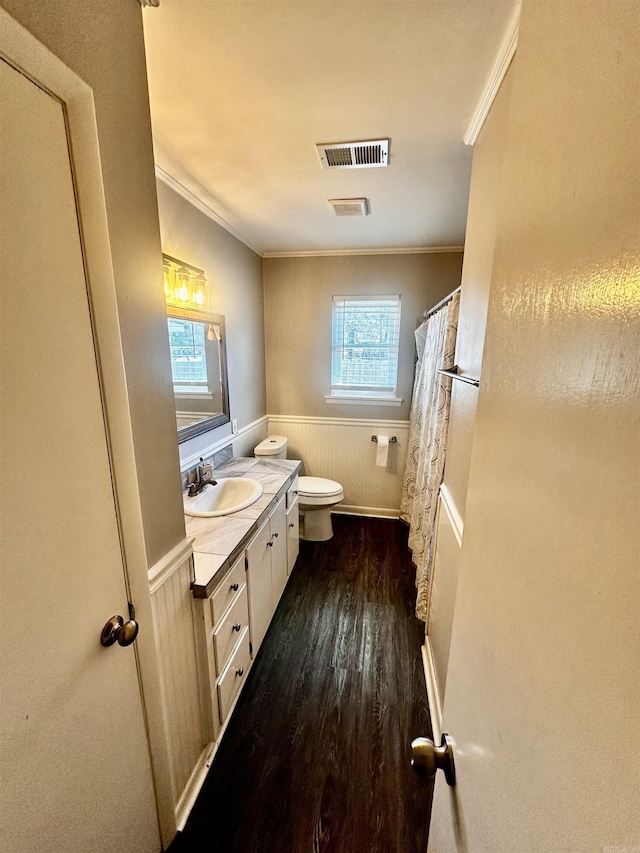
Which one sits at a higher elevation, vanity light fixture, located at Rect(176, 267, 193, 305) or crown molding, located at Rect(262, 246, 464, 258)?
crown molding, located at Rect(262, 246, 464, 258)

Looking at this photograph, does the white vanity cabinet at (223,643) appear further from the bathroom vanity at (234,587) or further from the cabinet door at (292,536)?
the cabinet door at (292,536)

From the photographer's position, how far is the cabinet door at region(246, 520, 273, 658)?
5.43 feet

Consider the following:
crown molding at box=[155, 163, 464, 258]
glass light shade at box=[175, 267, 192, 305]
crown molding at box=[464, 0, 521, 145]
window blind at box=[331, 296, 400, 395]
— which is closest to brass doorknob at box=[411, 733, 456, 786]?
crown molding at box=[464, 0, 521, 145]

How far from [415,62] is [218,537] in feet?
6.04

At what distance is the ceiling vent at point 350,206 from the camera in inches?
77.9

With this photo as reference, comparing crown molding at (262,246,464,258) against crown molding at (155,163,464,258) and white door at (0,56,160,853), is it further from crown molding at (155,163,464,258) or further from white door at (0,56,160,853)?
white door at (0,56,160,853)

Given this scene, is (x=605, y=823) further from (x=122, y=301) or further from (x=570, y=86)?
(x=122, y=301)

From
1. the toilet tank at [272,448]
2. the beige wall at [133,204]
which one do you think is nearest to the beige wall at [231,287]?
the toilet tank at [272,448]

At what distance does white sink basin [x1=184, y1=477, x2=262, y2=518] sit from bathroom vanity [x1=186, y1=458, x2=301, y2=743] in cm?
7

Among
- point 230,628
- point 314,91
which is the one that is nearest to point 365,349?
point 314,91

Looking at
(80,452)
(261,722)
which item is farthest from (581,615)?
(261,722)

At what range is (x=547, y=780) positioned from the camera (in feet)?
1.04

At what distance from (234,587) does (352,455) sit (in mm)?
2033

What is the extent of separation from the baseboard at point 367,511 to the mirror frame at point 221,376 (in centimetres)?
154
